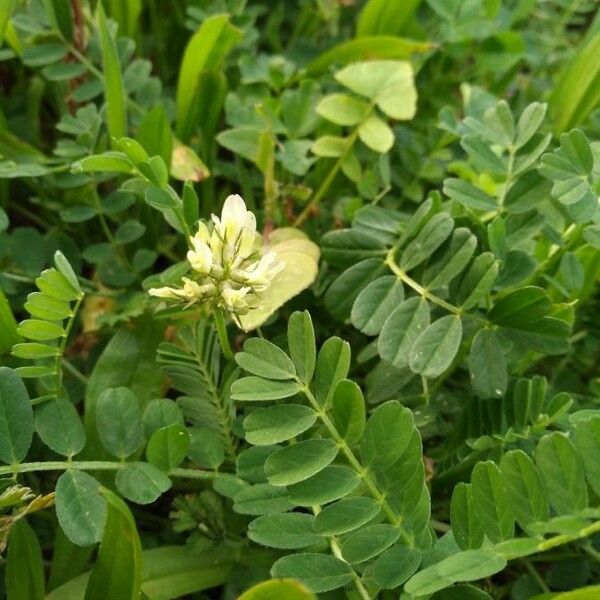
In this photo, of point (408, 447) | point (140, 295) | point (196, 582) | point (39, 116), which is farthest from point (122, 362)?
point (39, 116)

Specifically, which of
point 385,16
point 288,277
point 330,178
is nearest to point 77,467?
point 288,277

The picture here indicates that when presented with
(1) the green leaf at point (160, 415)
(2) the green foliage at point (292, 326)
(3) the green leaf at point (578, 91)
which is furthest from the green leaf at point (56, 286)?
(3) the green leaf at point (578, 91)

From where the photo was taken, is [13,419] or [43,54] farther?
[43,54]

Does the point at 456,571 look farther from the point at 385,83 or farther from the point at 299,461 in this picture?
the point at 385,83

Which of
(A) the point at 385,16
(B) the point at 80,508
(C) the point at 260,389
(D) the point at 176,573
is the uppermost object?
(A) the point at 385,16

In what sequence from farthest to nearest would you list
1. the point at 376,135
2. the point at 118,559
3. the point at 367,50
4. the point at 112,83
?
the point at 367,50
the point at 376,135
the point at 112,83
the point at 118,559

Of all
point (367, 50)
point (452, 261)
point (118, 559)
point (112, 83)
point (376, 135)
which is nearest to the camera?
Answer: point (118, 559)

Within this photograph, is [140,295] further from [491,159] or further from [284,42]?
[284,42]

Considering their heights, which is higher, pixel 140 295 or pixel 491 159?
pixel 491 159
